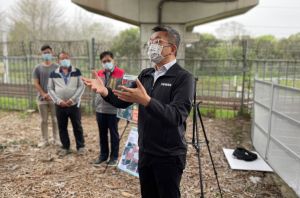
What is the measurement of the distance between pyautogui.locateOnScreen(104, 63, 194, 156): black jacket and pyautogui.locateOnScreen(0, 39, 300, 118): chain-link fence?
649 centimetres

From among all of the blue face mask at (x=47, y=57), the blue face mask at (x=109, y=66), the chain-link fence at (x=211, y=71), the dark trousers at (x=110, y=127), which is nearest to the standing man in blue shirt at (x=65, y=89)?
the blue face mask at (x=47, y=57)

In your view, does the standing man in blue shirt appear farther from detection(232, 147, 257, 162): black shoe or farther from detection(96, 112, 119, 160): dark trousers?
detection(232, 147, 257, 162): black shoe

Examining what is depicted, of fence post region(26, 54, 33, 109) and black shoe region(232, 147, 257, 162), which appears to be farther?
fence post region(26, 54, 33, 109)

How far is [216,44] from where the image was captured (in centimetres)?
984

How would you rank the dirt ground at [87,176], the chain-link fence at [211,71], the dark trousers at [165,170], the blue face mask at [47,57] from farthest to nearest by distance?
the chain-link fence at [211,71], the blue face mask at [47,57], the dirt ground at [87,176], the dark trousers at [165,170]

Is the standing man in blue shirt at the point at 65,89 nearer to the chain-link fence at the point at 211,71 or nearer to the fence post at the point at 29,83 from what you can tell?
the chain-link fence at the point at 211,71

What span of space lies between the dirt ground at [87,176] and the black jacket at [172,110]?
2.01 metres

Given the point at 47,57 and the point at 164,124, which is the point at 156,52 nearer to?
the point at 164,124

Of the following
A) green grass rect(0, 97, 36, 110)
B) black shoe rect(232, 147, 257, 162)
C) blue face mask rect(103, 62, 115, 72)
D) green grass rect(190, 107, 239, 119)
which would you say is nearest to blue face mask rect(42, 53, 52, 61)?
blue face mask rect(103, 62, 115, 72)

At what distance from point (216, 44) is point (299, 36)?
126 inches

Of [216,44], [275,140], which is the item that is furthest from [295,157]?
[216,44]

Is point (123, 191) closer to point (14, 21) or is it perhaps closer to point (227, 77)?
point (227, 77)

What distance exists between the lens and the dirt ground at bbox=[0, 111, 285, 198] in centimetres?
441

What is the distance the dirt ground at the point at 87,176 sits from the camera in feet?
14.5
